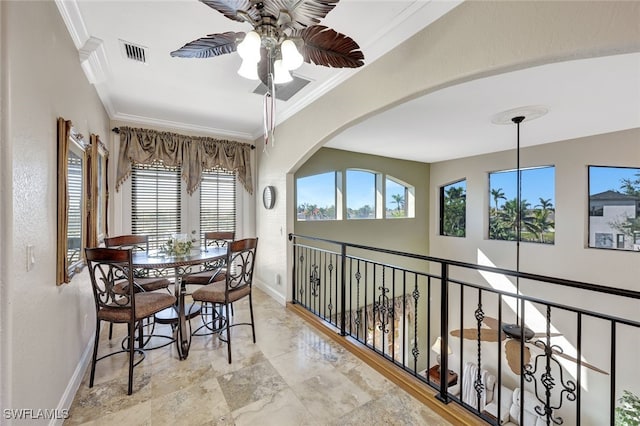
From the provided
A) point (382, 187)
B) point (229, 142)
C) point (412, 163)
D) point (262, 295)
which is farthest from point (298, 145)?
point (412, 163)

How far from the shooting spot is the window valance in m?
3.69

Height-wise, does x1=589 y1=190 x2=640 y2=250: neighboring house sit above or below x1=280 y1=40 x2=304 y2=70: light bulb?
below

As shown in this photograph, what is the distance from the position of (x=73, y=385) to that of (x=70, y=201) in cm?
132

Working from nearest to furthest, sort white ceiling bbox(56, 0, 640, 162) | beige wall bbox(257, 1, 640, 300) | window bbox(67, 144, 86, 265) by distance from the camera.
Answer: beige wall bbox(257, 1, 640, 300)
white ceiling bbox(56, 0, 640, 162)
window bbox(67, 144, 86, 265)

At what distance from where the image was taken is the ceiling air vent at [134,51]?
7.31 ft

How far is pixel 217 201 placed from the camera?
4453 mm

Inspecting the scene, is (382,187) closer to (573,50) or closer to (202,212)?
(202,212)

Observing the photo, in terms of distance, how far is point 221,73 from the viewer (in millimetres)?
2650

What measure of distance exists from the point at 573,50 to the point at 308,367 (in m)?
2.65

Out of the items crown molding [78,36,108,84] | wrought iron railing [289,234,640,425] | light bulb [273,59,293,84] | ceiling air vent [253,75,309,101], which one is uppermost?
ceiling air vent [253,75,309,101]

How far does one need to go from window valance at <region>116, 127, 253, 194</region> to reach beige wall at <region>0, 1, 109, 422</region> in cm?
171

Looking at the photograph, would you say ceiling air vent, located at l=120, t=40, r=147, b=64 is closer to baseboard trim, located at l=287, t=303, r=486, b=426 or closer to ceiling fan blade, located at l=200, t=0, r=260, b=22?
ceiling fan blade, located at l=200, t=0, r=260, b=22

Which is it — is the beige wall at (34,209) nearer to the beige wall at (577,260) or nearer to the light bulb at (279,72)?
the light bulb at (279,72)

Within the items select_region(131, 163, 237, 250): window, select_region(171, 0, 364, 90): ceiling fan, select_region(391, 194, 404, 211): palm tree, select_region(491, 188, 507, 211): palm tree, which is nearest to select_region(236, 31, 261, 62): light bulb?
select_region(171, 0, 364, 90): ceiling fan
